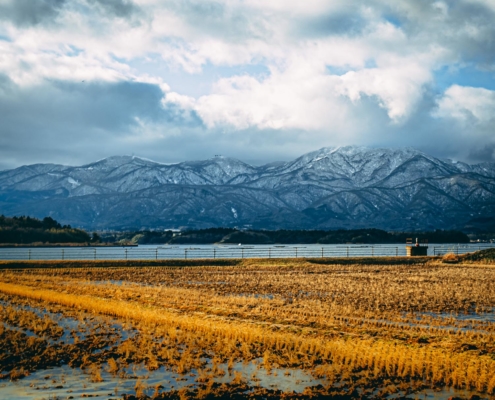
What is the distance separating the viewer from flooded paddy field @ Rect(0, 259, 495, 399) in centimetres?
1412

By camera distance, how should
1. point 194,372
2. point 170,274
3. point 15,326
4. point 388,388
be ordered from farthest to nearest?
point 170,274, point 15,326, point 194,372, point 388,388

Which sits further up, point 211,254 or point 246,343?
point 246,343

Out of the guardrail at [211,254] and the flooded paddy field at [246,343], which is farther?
the guardrail at [211,254]

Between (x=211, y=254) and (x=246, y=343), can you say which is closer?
(x=246, y=343)

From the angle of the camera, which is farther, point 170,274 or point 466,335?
point 170,274

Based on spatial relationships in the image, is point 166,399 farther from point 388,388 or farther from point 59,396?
point 388,388

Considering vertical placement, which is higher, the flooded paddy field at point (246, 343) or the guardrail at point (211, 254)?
the flooded paddy field at point (246, 343)

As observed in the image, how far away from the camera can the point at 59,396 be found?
13109mm

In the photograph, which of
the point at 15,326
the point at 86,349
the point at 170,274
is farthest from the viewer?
the point at 170,274

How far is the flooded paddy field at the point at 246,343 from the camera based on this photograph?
14117mm

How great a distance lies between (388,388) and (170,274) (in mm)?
40619

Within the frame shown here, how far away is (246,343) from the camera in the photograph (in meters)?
19.1

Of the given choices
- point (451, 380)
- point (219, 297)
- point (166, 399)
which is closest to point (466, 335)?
point (451, 380)

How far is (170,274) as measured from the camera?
52969 millimetres
